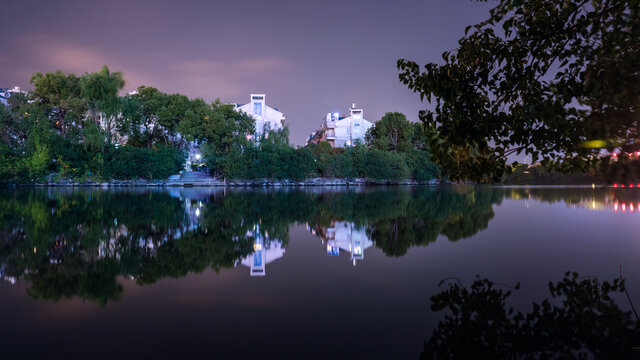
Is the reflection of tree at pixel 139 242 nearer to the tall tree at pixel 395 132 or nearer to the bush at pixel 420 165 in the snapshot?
the bush at pixel 420 165

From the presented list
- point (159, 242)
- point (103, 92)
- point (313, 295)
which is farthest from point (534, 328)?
point (103, 92)

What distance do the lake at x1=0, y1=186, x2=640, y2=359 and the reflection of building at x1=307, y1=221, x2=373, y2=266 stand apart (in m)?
0.05

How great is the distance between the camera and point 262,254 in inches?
254

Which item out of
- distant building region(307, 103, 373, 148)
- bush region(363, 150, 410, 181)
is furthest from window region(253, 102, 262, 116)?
bush region(363, 150, 410, 181)

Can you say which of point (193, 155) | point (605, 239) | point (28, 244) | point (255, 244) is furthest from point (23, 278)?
point (193, 155)

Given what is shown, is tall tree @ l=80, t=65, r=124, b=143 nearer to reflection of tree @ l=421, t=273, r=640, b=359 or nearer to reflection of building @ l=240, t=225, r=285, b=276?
reflection of building @ l=240, t=225, r=285, b=276

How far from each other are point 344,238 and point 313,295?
A: 12.7 ft

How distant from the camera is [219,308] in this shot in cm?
382

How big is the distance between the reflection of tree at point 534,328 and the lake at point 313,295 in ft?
0.05

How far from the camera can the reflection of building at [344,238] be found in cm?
674

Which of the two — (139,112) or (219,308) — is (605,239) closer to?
(219,308)

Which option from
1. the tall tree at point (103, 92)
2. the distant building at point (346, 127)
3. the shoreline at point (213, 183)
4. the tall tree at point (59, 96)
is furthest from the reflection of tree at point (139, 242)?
the distant building at point (346, 127)

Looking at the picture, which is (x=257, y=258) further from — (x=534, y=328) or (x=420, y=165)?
(x=420, y=165)

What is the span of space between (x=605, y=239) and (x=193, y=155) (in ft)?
195
